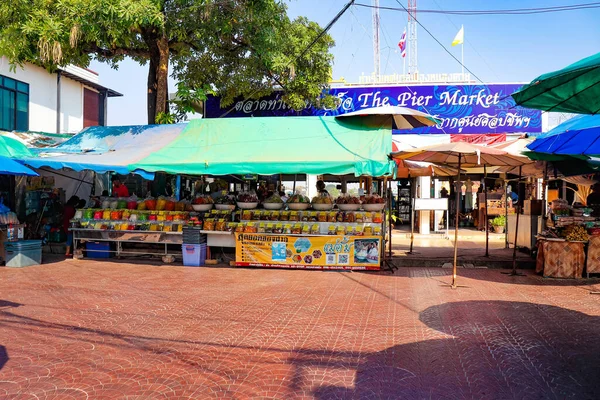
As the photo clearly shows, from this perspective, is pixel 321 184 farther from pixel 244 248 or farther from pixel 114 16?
pixel 114 16

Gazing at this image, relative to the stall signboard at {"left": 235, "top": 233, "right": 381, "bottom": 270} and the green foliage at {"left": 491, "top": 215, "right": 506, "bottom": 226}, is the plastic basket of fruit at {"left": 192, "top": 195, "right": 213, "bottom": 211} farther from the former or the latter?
the green foliage at {"left": 491, "top": 215, "right": 506, "bottom": 226}

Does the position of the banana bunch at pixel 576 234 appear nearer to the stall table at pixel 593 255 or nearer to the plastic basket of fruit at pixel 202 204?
the stall table at pixel 593 255

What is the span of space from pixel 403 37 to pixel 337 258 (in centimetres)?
1451

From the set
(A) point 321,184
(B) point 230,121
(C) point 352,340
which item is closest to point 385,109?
(A) point 321,184

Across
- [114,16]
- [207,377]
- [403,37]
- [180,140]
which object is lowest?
[207,377]

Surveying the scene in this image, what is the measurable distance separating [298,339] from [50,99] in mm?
19149

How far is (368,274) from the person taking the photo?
9711 mm

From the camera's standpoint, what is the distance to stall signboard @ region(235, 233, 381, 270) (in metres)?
10.0

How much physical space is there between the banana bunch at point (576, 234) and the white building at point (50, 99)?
1813 centimetres

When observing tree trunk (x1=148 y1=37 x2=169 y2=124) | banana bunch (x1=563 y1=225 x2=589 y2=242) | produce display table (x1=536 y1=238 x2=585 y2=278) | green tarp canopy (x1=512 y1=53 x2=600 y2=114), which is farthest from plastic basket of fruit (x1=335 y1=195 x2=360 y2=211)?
tree trunk (x1=148 y1=37 x2=169 y2=124)

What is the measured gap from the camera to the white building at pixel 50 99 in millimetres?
17578

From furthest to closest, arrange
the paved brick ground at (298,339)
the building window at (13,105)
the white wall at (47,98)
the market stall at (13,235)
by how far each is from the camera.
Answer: the white wall at (47,98), the building window at (13,105), the market stall at (13,235), the paved brick ground at (298,339)

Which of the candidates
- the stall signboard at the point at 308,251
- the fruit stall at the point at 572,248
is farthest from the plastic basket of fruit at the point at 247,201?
the fruit stall at the point at 572,248

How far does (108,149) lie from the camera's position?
1202 centimetres
